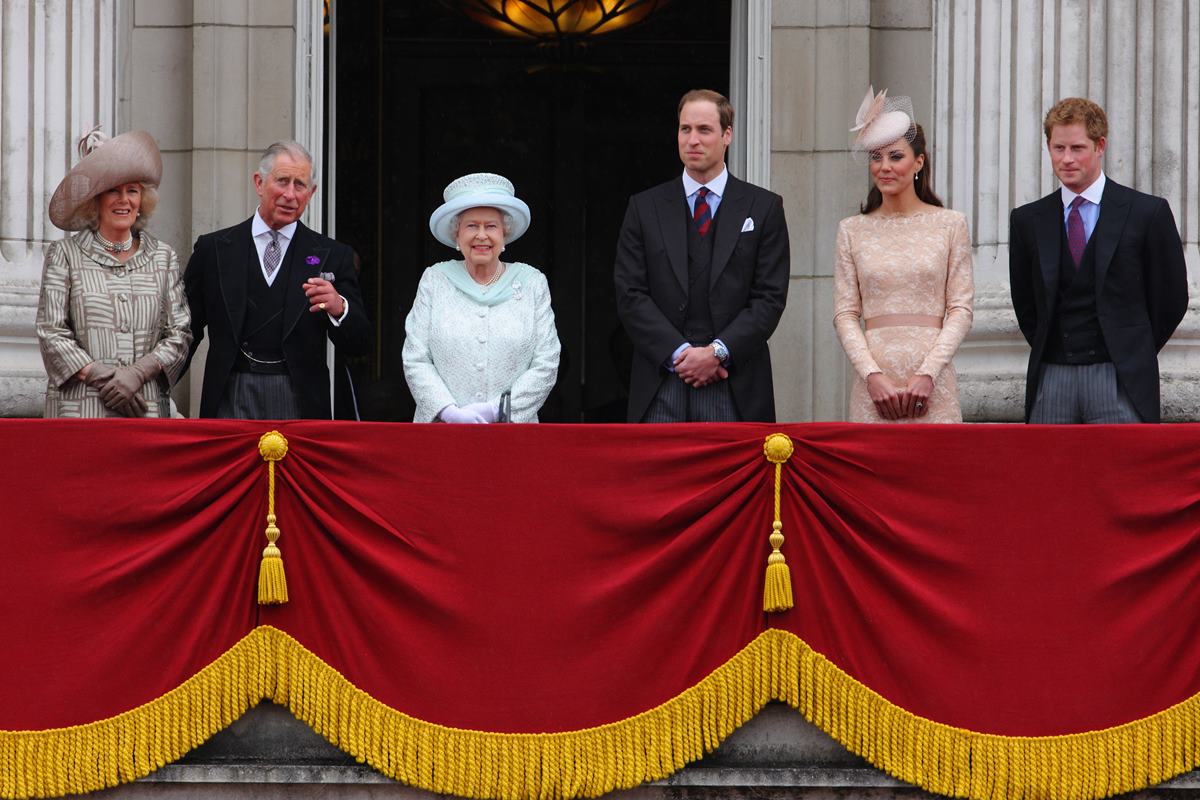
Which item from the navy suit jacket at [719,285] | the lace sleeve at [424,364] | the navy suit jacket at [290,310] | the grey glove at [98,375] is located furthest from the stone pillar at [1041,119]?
the grey glove at [98,375]

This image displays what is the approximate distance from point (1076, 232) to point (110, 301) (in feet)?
11.8

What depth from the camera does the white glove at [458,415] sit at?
7.50 metres

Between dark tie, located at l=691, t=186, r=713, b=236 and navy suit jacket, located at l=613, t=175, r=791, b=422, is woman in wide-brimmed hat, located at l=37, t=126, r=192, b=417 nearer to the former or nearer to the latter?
navy suit jacket, located at l=613, t=175, r=791, b=422

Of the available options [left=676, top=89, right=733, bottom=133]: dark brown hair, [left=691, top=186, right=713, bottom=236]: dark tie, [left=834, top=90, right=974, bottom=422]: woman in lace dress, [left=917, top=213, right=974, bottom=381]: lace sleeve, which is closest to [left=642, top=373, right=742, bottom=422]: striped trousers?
[left=834, top=90, right=974, bottom=422]: woman in lace dress

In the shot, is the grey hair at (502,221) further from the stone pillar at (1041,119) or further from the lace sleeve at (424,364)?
the stone pillar at (1041,119)

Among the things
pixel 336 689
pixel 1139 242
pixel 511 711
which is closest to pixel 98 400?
pixel 336 689

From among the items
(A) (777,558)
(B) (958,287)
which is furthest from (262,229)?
(B) (958,287)

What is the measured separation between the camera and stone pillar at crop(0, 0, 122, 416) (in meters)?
8.96

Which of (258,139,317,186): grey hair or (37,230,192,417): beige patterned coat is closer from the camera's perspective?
(37,230,192,417): beige patterned coat

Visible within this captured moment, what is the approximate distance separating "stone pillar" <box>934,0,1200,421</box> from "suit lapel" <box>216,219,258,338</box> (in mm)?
3268

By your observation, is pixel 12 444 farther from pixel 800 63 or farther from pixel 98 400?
pixel 800 63

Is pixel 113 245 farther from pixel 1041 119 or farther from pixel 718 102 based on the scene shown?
pixel 1041 119

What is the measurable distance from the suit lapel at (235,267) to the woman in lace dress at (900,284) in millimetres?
2265

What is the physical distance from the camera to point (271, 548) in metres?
6.82
